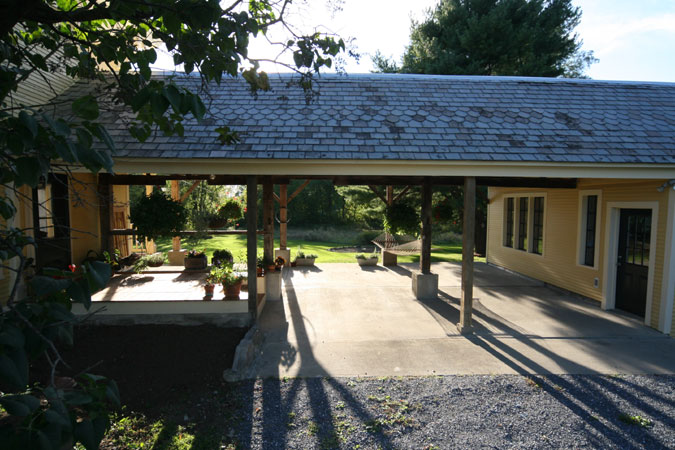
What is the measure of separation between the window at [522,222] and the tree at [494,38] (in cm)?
699

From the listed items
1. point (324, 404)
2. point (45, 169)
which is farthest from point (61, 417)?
point (324, 404)

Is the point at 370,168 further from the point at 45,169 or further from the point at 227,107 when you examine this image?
the point at 45,169

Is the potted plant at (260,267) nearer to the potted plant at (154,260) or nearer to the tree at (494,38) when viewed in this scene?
the potted plant at (154,260)

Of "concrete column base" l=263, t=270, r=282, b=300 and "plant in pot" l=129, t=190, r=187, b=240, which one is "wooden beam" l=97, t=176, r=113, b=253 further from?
"concrete column base" l=263, t=270, r=282, b=300

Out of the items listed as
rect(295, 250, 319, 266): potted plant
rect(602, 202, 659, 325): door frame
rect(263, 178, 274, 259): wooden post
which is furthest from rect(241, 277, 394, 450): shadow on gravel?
rect(295, 250, 319, 266): potted plant

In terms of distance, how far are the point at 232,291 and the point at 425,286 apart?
4.15m

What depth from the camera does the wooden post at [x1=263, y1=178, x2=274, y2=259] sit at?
28.1 feet

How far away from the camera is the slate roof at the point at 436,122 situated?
6.34m

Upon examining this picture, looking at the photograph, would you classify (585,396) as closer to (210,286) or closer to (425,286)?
(425,286)

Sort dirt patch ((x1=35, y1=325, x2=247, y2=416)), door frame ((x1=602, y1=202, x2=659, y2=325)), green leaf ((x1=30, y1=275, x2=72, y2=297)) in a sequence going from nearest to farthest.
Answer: green leaf ((x1=30, y1=275, x2=72, y2=297)), dirt patch ((x1=35, y1=325, x2=247, y2=416)), door frame ((x1=602, y1=202, x2=659, y2=325))

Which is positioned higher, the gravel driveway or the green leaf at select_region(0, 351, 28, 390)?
the green leaf at select_region(0, 351, 28, 390)

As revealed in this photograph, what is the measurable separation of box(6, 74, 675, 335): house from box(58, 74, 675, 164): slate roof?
32 mm

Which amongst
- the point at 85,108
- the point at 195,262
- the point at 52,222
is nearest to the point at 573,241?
the point at 195,262

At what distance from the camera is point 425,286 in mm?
8719
